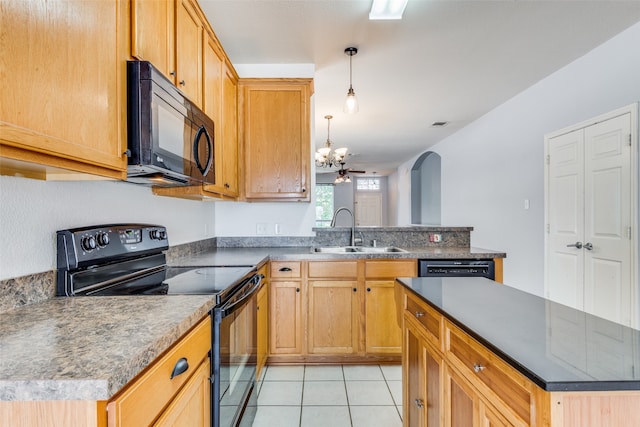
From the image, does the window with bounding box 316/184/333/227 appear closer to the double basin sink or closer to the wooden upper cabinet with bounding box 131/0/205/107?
the double basin sink

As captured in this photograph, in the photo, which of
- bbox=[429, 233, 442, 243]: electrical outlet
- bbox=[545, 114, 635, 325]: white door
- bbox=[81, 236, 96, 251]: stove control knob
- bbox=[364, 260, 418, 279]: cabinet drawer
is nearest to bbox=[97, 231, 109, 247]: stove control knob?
bbox=[81, 236, 96, 251]: stove control knob

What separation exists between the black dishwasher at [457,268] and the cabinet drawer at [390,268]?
0.22 ft

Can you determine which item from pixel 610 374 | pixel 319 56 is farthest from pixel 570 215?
pixel 610 374

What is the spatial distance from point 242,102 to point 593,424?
272cm

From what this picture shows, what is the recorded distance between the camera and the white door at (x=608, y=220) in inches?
95.3

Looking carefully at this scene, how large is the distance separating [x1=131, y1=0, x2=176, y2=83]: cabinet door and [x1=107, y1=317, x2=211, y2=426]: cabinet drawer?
1028mm

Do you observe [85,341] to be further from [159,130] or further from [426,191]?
[426,191]

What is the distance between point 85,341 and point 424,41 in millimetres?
2711

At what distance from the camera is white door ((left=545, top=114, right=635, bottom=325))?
7.98 feet

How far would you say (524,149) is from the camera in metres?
3.64

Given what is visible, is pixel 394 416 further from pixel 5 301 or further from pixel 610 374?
pixel 5 301

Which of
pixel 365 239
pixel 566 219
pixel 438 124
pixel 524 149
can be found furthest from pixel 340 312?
pixel 438 124

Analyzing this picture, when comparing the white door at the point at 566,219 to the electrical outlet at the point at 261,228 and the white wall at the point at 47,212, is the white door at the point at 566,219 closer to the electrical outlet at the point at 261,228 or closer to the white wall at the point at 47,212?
the electrical outlet at the point at 261,228

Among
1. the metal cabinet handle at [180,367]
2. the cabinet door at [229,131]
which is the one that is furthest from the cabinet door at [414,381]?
the cabinet door at [229,131]
